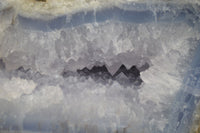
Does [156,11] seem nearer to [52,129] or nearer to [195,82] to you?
[195,82]

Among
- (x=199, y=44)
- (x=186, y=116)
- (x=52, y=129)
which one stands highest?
(x=199, y=44)

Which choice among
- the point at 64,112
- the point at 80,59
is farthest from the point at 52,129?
the point at 80,59

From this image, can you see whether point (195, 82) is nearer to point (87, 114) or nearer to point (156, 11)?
point (156, 11)

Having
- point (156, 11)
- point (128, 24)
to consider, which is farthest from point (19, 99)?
point (156, 11)

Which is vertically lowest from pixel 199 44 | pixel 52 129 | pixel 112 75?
pixel 52 129

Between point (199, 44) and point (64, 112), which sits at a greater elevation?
point (199, 44)

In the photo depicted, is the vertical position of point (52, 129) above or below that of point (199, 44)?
below
